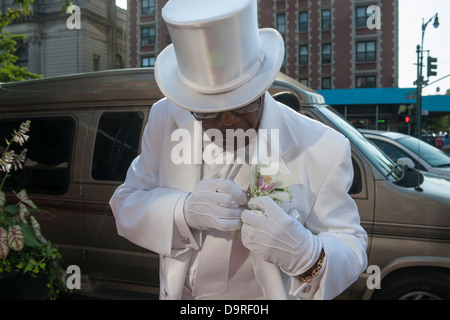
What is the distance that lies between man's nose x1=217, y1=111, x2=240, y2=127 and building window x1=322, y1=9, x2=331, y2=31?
2734 cm

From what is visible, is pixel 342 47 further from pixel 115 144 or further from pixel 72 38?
pixel 115 144

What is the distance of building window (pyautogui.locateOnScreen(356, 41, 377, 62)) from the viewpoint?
1127 inches

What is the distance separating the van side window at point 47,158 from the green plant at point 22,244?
4.32ft

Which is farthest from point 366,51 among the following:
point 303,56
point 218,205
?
point 218,205

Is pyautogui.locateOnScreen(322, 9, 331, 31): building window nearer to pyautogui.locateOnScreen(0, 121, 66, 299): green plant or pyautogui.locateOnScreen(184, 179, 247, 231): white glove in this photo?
pyautogui.locateOnScreen(0, 121, 66, 299): green plant

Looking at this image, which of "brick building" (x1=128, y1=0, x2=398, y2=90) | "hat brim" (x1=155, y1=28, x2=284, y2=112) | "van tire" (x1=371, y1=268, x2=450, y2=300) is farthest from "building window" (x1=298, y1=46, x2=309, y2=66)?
"hat brim" (x1=155, y1=28, x2=284, y2=112)

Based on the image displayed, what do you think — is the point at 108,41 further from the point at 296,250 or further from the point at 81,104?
the point at 296,250

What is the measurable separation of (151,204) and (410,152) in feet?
20.6

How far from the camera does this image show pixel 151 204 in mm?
1517

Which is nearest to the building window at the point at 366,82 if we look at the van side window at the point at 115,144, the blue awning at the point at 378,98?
the blue awning at the point at 378,98

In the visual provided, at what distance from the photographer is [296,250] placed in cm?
127

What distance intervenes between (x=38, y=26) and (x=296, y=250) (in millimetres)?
15222
